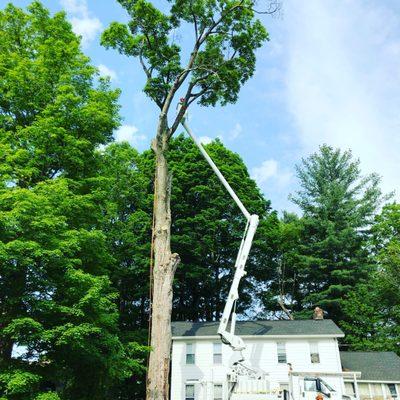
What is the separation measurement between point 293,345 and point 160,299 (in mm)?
12427

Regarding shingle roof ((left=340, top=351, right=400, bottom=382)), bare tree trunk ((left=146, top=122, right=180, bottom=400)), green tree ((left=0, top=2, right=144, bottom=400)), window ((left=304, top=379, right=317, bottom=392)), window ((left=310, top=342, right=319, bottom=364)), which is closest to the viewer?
green tree ((left=0, top=2, right=144, bottom=400))

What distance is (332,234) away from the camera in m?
32.8

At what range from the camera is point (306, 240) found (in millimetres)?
35031

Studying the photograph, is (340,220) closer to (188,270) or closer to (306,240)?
(306,240)

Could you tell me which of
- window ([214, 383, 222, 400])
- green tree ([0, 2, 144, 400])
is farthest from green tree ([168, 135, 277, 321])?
green tree ([0, 2, 144, 400])

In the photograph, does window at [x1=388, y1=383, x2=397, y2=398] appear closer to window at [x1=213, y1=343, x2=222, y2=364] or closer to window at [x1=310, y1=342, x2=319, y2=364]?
window at [x1=310, y1=342, x2=319, y2=364]

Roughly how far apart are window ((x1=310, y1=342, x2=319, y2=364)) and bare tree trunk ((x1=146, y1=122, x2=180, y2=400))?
12.4 metres

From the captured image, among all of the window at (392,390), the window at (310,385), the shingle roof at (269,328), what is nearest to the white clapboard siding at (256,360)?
the shingle roof at (269,328)

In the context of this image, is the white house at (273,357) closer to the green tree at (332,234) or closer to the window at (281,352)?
the window at (281,352)

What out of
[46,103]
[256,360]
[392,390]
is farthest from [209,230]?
[46,103]

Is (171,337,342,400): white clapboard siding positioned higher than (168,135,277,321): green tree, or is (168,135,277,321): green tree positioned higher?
(168,135,277,321): green tree

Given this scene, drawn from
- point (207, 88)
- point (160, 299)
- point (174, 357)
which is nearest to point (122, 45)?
point (207, 88)

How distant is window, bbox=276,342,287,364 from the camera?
2244cm

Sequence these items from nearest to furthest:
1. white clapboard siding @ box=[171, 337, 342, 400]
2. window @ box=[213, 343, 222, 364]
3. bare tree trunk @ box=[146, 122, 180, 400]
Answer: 1. bare tree trunk @ box=[146, 122, 180, 400]
2. white clapboard siding @ box=[171, 337, 342, 400]
3. window @ box=[213, 343, 222, 364]
